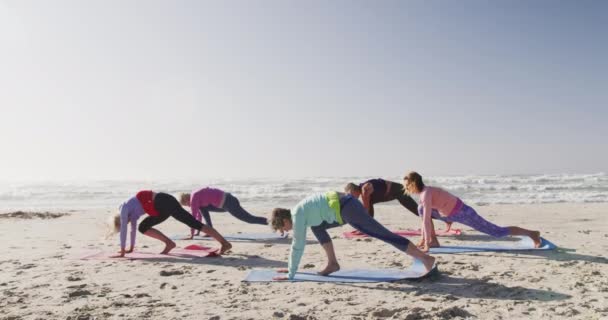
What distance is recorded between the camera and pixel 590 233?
31.4 feet

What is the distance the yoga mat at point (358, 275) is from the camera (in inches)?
219

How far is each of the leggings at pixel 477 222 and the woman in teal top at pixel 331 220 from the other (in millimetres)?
1729

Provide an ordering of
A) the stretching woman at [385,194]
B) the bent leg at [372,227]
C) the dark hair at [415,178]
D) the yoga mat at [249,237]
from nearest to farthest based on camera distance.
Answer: the bent leg at [372,227]
the dark hair at [415,178]
the stretching woman at [385,194]
the yoga mat at [249,237]

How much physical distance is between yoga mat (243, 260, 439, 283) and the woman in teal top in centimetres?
23

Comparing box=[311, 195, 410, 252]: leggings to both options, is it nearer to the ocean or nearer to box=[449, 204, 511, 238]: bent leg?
box=[449, 204, 511, 238]: bent leg

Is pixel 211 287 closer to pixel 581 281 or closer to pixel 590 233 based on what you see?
pixel 581 281

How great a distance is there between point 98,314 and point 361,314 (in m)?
2.60

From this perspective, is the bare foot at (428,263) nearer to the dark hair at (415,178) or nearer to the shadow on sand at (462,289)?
the shadow on sand at (462,289)

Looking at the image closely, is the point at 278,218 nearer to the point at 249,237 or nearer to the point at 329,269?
the point at 329,269

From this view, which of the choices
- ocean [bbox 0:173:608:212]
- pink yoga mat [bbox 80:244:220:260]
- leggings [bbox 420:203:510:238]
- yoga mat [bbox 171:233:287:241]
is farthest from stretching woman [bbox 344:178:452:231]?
ocean [bbox 0:173:608:212]

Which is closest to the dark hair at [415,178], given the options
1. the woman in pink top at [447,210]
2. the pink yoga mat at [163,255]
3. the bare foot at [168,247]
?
the woman in pink top at [447,210]

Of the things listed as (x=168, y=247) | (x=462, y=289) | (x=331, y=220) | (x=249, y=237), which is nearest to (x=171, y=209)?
(x=168, y=247)

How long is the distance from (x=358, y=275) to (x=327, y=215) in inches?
39.2

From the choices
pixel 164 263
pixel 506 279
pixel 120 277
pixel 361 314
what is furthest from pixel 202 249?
pixel 506 279
